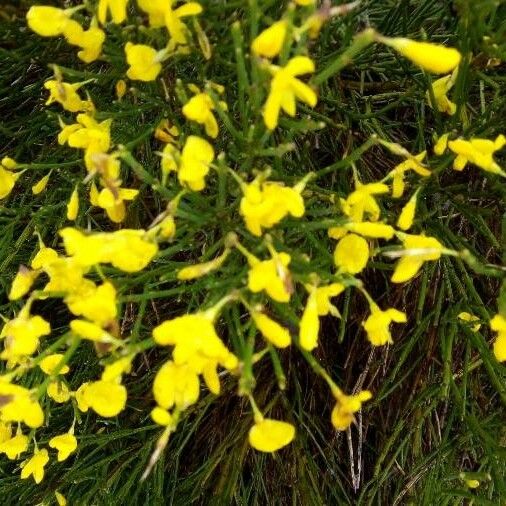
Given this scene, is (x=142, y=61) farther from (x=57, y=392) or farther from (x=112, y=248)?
(x=57, y=392)

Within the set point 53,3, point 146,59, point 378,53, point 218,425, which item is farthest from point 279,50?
point 218,425

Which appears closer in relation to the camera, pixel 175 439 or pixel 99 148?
pixel 99 148

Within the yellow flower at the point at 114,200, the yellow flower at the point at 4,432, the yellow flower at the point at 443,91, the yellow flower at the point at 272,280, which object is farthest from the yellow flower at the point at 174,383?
the yellow flower at the point at 443,91

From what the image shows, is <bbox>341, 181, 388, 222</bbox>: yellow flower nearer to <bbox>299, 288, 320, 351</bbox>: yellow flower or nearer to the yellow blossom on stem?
<bbox>299, 288, 320, 351</bbox>: yellow flower

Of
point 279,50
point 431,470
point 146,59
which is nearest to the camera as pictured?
point 279,50

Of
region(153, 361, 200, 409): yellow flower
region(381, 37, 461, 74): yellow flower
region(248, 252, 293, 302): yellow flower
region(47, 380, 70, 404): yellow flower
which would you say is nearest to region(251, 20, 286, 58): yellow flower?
region(381, 37, 461, 74): yellow flower

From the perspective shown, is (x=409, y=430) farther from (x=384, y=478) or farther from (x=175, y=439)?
(x=175, y=439)

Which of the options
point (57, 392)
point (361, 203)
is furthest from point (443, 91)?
point (57, 392)
